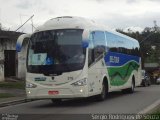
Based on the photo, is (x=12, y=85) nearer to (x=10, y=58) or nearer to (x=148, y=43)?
(x=10, y=58)

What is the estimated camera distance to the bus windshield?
20.0 meters

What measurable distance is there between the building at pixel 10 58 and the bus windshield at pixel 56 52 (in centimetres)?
1593

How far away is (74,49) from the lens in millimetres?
20141

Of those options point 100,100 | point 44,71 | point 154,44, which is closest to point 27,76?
point 44,71

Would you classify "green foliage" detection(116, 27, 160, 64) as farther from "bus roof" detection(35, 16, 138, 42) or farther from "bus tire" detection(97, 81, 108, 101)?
"bus roof" detection(35, 16, 138, 42)

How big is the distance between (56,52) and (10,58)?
62.2ft

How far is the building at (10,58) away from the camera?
36625mm

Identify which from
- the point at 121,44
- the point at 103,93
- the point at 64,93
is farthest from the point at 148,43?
the point at 64,93

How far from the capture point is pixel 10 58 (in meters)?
38.6

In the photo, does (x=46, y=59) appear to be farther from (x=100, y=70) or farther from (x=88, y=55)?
(x=100, y=70)

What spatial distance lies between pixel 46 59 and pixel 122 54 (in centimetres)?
805

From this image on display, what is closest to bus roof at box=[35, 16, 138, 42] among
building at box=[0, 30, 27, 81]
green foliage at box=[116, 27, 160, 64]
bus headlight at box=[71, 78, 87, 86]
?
bus headlight at box=[71, 78, 87, 86]

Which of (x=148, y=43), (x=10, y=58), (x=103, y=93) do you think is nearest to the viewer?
(x=103, y=93)

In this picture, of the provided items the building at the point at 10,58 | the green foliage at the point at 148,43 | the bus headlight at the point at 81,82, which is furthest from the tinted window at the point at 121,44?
the green foliage at the point at 148,43
